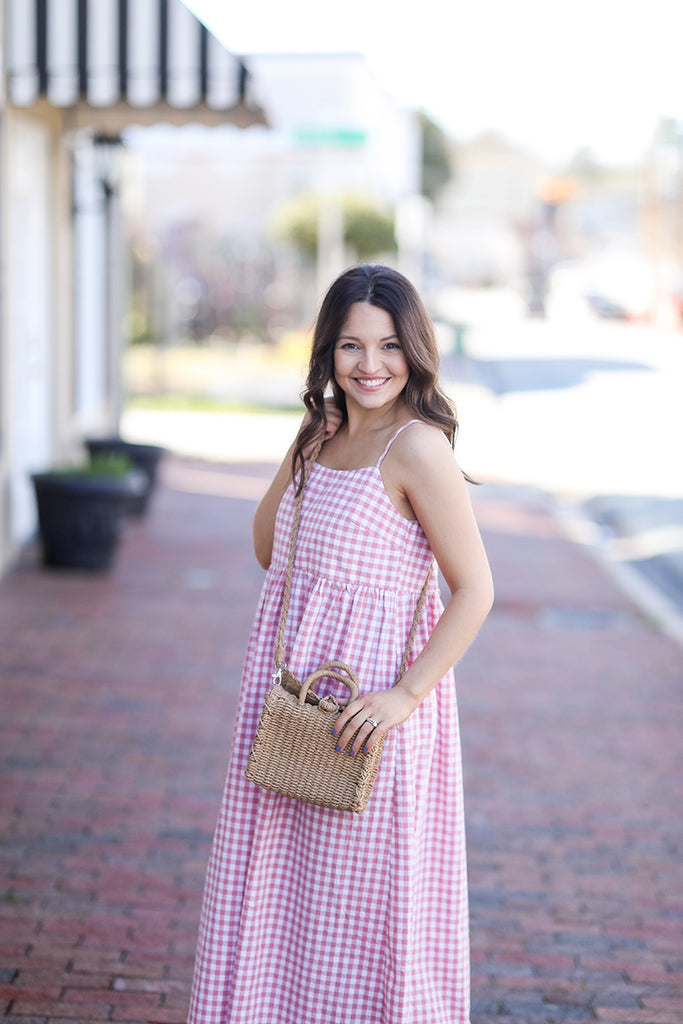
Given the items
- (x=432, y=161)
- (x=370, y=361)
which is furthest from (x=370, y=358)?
(x=432, y=161)

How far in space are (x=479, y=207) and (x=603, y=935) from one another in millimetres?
111439

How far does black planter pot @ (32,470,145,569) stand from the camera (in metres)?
8.16

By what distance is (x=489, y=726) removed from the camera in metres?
6.00

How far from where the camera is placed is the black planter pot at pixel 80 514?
816cm

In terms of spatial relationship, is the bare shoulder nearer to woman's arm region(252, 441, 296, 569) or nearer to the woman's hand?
woman's arm region(252, 441, 296, 569)

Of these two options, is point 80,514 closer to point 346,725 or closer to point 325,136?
point 346,725

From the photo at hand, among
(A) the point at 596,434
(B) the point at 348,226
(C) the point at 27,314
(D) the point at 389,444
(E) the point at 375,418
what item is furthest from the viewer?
(B) the point at 348,226

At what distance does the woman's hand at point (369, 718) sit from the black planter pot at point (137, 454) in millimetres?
7814

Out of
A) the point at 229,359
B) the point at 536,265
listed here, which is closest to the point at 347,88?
the point at 536,265

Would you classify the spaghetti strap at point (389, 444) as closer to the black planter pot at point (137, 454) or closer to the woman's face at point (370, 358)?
the woman's face at point (370, 358)

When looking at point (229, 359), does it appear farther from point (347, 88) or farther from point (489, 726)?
point (347, 88)

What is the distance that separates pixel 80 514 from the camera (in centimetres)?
823

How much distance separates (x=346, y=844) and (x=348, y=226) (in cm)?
2849

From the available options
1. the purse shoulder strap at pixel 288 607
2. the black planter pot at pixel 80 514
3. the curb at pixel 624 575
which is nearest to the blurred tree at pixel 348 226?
the curb at pixel 624 575
